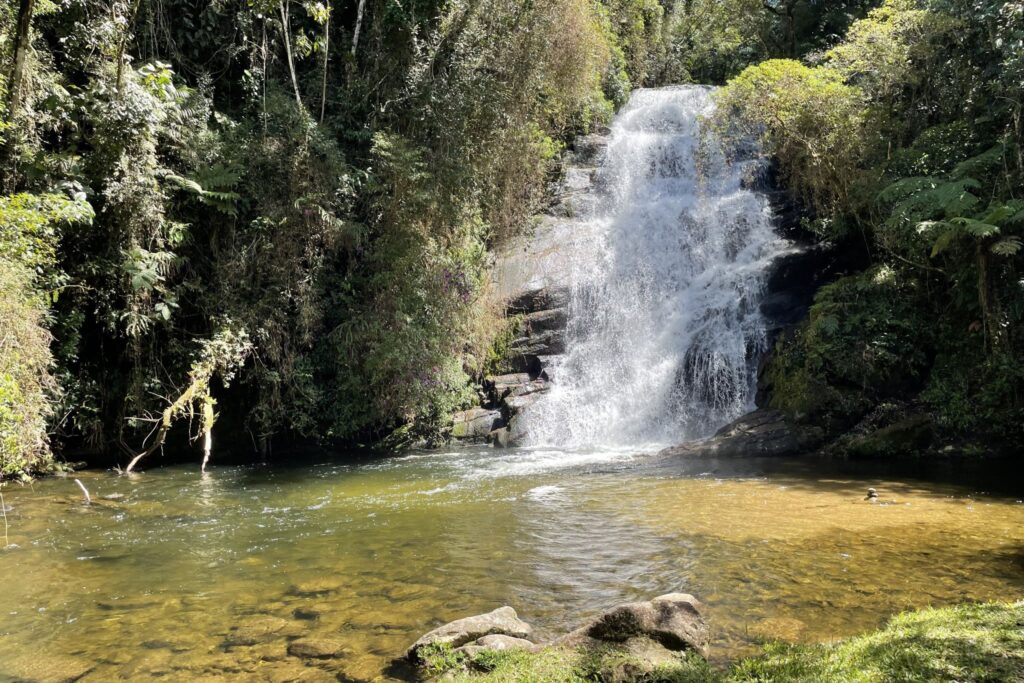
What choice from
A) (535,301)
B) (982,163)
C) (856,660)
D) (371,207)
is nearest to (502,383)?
(535,301)

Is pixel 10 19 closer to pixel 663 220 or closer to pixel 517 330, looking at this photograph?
pixel 517 330

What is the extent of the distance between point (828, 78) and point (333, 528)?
14.0m

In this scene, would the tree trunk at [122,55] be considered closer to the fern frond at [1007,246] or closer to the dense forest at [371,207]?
the dense forest at [371,207]

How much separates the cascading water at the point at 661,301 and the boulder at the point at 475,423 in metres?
0.82

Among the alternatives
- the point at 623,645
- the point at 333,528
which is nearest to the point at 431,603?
the point at 623,645

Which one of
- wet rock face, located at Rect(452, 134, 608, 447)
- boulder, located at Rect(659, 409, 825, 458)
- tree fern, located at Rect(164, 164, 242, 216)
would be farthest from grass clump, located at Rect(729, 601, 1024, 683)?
tree fern, located at Rect(164, 164, 242, 216)

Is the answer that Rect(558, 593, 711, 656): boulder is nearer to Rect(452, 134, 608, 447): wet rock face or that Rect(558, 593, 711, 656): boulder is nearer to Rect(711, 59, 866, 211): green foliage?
Rect(452, 134, 608, 447): wet rock face

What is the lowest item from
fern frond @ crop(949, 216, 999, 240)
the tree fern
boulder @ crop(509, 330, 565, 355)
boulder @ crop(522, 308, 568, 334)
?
boulder @ crop(509, 330, 565, 355)

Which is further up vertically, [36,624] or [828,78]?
[828,78]

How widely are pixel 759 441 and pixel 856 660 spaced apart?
912 centimetres

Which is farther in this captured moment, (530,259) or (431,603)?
(530,259)

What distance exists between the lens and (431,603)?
5137mm

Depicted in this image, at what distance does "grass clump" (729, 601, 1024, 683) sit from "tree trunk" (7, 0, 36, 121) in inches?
455

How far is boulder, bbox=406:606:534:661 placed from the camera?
4039 millimetres
